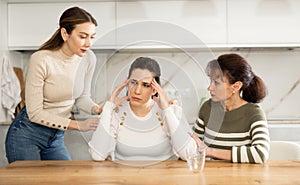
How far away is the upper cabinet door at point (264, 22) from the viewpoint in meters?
2.93

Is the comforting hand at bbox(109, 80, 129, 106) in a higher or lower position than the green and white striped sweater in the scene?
higher

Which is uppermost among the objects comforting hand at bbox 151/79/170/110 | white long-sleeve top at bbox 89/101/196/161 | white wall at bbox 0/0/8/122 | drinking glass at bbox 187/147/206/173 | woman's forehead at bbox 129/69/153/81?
white wall at bbox 0/0/8/122

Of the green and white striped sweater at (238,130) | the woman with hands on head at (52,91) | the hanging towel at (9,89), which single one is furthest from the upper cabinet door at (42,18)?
the green and white striped sweater at (238,130)

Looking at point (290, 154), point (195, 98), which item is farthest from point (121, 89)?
point (290, 154)

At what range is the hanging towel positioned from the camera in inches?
114

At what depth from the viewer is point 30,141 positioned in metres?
1.96

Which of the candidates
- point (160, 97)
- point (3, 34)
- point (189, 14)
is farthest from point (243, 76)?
point (3, 34)

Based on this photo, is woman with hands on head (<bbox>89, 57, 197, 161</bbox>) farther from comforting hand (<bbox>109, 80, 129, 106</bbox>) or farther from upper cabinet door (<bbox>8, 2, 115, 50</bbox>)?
upper cabinet door (<bbox>8, 2, 115, 50</bbox>)

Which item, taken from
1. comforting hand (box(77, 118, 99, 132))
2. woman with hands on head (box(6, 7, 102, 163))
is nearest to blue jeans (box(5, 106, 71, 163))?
woman with hands on head (box(6, 7, 102, 163))

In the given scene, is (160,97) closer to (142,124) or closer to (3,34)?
(142,124)

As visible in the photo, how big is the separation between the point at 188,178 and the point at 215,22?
6.01 ft

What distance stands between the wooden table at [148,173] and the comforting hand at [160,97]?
0.21 m

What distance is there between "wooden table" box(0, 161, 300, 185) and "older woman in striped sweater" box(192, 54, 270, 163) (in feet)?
0.20

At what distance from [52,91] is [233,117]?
2.66 feet
